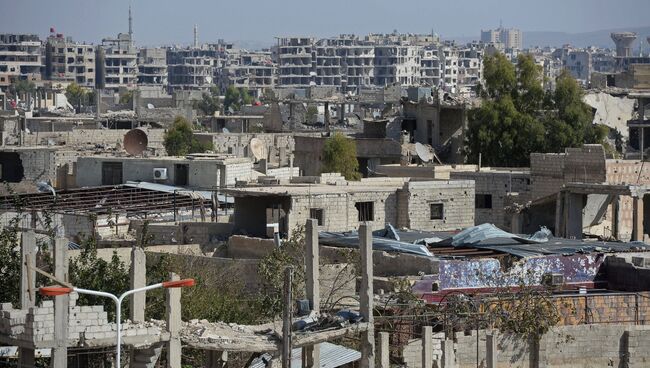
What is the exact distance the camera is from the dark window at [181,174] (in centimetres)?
3744

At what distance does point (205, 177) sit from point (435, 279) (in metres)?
12.8

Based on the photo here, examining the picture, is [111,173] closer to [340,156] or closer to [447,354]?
[340,156]

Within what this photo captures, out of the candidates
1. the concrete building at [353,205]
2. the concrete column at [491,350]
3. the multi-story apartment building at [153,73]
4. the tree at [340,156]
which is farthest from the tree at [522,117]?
the multi-story apartment building at [153,73]

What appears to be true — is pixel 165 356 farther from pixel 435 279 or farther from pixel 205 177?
pixel 205 177

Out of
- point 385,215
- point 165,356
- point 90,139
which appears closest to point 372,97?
point 90,139

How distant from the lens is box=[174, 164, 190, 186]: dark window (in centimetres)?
3744

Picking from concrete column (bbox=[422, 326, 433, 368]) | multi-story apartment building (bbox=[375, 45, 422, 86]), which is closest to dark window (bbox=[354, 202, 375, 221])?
concrete column (bbox=[422, 326, 433, 368])

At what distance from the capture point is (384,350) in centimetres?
2045

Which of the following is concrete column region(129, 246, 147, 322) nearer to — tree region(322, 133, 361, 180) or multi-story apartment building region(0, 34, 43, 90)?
tree region(322, 133, 361, 180)

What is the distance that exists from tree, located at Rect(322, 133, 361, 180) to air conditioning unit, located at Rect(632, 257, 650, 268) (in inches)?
759

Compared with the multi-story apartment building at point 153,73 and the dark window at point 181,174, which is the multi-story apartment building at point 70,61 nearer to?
the multi-story apartment building at point 153,73

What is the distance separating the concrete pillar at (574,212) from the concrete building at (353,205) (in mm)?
1550

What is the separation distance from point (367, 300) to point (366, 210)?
11.2 meters

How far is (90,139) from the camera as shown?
54.0 meters
